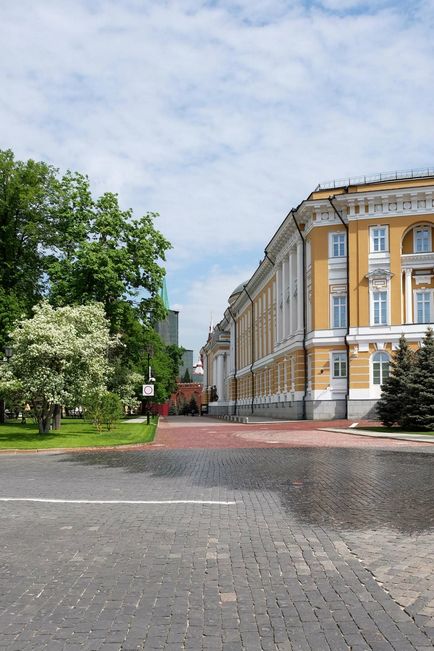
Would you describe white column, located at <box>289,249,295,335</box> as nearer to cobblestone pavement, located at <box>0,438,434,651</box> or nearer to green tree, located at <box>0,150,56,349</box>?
green tree, located at <box>0,150,56,349</box>

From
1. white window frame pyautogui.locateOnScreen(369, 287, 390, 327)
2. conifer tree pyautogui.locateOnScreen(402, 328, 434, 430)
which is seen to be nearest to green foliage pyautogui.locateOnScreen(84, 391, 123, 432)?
conifer tree pyautogui.locateOnScreen(402, 328, 434, 430)

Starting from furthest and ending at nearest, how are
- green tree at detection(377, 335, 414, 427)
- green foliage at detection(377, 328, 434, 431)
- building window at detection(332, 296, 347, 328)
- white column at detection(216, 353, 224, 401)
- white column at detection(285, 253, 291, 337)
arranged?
white column at detection(216, 353, 224, 401), white column at detection(285, 253, 291, 337), building window at detection(332, 296, 347, 328), green tree at detection(377, 335, 414, 427), green foliage at detection(377, 328, 434, 431)

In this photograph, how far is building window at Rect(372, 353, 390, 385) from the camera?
44.5 m

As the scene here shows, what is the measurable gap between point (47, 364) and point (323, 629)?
22970mm

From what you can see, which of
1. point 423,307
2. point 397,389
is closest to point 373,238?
point 423,307

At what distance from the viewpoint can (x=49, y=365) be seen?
26391 mm

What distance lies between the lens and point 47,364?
26312 millimetres

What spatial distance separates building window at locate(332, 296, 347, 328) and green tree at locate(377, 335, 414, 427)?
10208 mm

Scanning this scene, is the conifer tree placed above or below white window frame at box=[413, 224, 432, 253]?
below

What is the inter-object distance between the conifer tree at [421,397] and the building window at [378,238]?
14336 millimetres

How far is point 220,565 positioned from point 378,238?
41787mm

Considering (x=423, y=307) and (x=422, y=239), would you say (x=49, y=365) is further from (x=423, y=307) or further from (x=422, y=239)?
(x=422, y=239)

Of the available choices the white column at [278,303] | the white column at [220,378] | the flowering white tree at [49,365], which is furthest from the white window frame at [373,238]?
the white column at [220,378]

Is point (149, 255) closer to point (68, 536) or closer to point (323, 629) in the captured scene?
point (68, 536)
